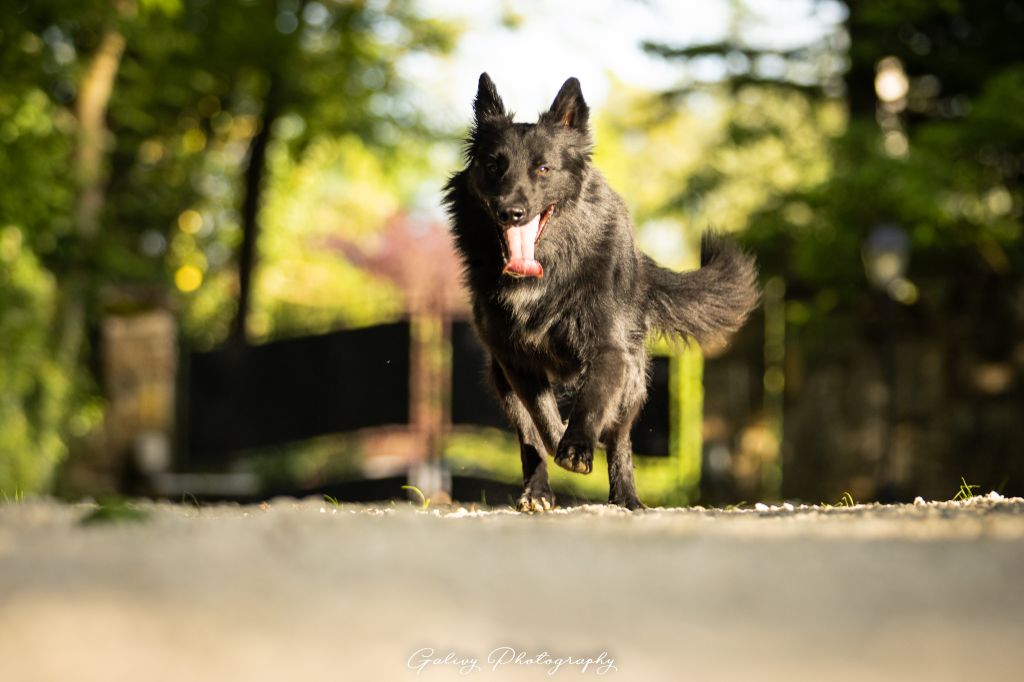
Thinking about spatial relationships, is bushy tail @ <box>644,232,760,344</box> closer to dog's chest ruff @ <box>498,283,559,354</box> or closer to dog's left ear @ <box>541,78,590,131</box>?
dog's chest ruff @ <box>498,283,559,354</box>

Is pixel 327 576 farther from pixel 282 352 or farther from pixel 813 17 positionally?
pixel 813 17

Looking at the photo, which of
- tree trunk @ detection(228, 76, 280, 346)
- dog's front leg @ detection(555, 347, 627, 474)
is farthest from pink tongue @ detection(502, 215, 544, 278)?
tree trunk @ detection(228, 76, 280, 346)

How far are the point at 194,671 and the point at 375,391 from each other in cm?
1257

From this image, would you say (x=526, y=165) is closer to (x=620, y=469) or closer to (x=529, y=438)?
(x=529, y=438)

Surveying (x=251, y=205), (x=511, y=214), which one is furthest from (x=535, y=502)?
(x=251, y=205)

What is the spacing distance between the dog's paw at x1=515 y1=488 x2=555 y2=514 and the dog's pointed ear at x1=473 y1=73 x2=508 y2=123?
1.88 m

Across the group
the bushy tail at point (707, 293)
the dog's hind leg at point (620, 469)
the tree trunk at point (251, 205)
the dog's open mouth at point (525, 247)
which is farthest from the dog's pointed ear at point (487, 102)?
the tree trunk at point (251, 205)

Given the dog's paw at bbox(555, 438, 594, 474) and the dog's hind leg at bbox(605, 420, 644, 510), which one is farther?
the dog's hind leg at bbox(605, 420, 644, 510)

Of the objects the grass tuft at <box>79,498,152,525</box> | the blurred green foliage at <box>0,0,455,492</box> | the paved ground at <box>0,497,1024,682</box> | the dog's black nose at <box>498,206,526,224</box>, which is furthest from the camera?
the blurred green foliage at <box>0,0,455,492</box>

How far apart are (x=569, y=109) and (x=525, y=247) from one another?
32.0 inches

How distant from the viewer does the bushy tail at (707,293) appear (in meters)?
6.69

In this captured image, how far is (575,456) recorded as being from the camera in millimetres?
5418

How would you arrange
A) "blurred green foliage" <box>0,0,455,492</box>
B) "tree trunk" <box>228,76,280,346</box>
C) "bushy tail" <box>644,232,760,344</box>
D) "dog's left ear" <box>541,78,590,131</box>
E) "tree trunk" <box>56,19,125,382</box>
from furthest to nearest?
"tree trunk" <box>228,76,280,346</box>, "tree trunk" <box>56,19,125,382</box>, "blurred green foliage" <box>0,0,455,492</box>, "bushy tail" <box>644,232,760,344</box>, "dog's left ear" <box>541,78,590,131</box>

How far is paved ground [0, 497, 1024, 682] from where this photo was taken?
2.71 metres
